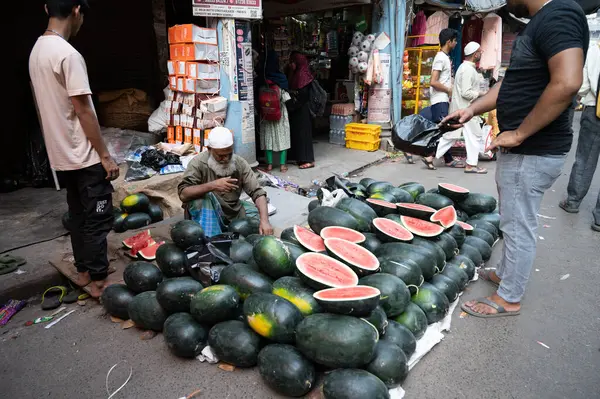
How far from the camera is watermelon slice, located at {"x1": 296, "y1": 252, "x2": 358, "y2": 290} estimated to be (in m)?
2.67

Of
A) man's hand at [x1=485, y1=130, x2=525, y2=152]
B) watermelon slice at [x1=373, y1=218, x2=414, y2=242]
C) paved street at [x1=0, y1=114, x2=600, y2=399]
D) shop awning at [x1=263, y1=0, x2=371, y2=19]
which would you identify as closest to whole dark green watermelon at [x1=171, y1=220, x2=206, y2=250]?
paved street at [x1=0, y1=114, x2=600, y2=399]

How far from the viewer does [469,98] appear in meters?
7.37

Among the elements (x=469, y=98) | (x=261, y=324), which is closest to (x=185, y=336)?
(x=261, y=324)

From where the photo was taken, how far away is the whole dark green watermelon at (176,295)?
2.86 m

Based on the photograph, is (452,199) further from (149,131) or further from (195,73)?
(149,131)

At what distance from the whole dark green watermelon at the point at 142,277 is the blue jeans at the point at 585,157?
5569mm

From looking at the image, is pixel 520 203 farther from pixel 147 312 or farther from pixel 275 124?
pixel 275 124

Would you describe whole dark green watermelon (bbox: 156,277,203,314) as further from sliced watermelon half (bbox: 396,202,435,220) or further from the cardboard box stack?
the cardboard box stack

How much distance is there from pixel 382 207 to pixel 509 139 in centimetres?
145

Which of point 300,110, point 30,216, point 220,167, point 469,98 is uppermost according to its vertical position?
point 469,98

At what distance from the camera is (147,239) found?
4.16 meters

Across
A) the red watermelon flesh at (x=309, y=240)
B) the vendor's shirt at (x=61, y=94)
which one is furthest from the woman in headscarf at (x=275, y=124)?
the vendor's shirt at (x=61, y=94)

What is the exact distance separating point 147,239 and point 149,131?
3295mm

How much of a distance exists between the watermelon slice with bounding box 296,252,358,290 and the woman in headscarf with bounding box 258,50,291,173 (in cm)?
444
